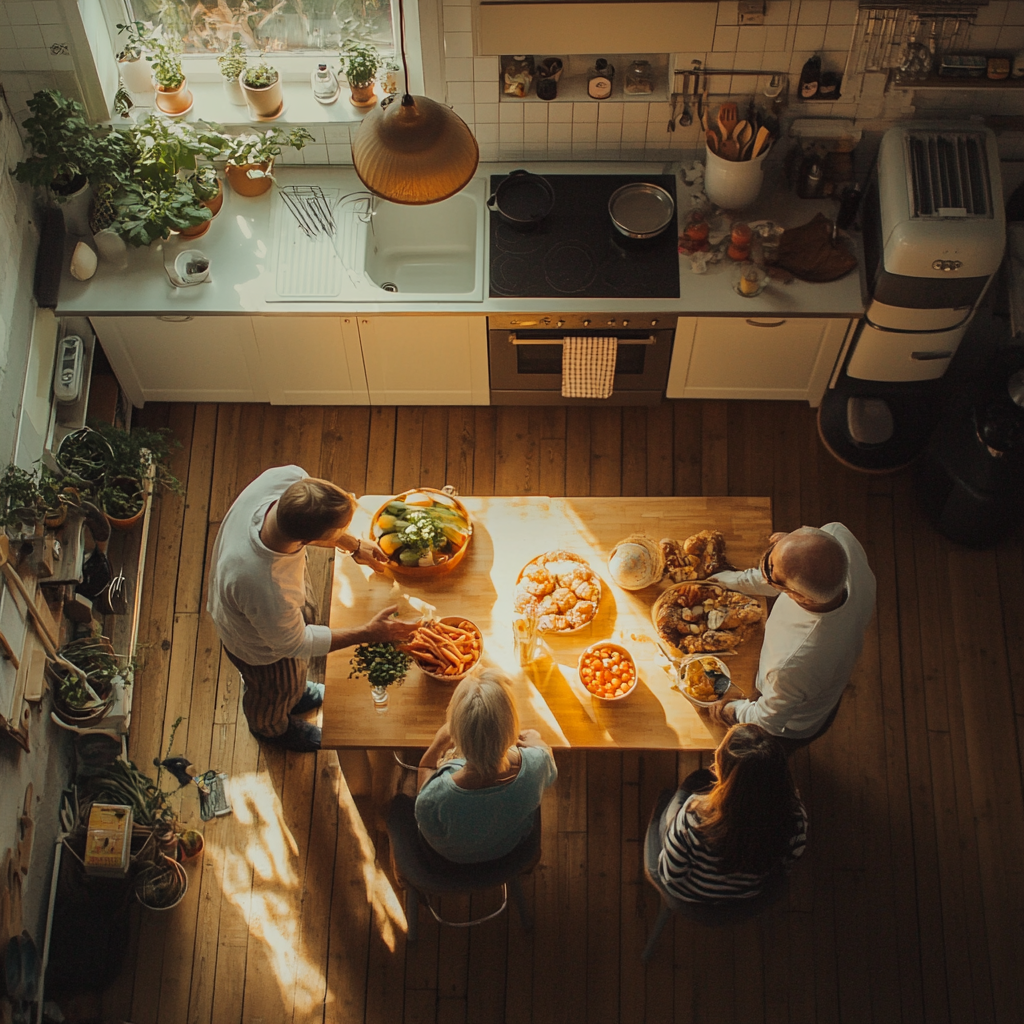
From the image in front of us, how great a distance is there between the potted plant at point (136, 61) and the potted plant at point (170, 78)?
4 cm

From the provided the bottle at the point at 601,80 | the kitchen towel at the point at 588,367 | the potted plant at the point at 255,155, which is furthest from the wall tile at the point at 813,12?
the potted plant at the point at 255,155

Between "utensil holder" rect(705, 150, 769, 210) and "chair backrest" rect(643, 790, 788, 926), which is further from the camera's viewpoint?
"utensil holder" rect(705, 150, 769, 210)

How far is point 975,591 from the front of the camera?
14.2ft

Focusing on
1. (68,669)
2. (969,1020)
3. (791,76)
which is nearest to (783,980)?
(969,1020)

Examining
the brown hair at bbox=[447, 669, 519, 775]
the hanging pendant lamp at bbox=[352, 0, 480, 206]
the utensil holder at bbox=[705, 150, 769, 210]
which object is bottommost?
the brown hair at bbox=[447, 669, 519, 775]

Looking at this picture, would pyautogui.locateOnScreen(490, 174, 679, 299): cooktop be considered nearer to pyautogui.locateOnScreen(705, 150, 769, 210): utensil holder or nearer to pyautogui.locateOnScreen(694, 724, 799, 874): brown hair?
pyautogui.locateOnScreen(705, 150, 769, 210): utensil holder

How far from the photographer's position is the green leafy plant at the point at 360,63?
4.08m

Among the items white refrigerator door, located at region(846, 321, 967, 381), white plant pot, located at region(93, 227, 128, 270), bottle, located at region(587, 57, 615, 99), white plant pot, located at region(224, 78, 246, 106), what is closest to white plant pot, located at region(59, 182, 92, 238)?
white plant pot, located at region(93, 227, 128, 270)

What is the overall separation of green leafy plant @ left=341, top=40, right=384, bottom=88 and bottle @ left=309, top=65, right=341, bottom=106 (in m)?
0.07

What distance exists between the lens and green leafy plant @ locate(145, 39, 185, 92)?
160 inches

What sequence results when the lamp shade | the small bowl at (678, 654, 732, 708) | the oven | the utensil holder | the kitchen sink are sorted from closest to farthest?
the lamp shade < the small bowl at (678, 654, 732, 708) < the utensil holder < the oven < the kitchen sink

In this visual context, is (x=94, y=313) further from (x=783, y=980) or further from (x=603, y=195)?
(x=783, y=980)

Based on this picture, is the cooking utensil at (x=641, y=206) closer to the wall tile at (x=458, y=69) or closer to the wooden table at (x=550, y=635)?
the wall tile at (x=458, y=69)

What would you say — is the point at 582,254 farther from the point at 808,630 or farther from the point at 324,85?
the point at 808,630
